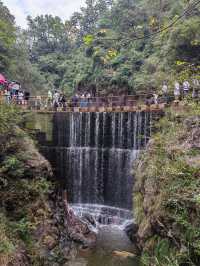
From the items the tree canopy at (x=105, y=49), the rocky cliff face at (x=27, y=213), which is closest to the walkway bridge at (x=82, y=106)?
the tree canopy at (x=105, y=49)

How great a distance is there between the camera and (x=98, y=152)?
49.7ft

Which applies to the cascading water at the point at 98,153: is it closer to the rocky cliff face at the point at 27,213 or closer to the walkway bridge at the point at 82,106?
the walkway bridge at the point at 82,106

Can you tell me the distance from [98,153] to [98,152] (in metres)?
0.05

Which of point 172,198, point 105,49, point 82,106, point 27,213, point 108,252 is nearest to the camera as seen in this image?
point 172,198

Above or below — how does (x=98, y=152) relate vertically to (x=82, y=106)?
below

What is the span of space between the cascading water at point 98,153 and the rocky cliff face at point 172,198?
3.76 meters

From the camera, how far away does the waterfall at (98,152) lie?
14.5 meters

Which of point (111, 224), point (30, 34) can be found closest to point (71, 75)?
point (30, 34)

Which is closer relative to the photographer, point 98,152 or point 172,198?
point 172,198

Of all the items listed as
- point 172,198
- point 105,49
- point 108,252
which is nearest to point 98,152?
point 108,252

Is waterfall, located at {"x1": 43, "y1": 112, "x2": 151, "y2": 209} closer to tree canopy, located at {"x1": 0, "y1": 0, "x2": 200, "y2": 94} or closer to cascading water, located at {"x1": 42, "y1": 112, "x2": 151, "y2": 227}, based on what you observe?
cascading water, located at {"x1": 42, "y1": 112, "x2": 151, "y2": 227}

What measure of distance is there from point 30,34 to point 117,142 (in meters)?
38.9

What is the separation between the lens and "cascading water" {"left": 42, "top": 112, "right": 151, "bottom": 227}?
569 inches

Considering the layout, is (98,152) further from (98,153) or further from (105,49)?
(105,49)
